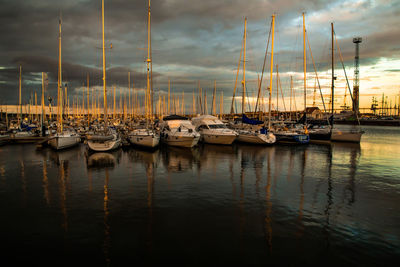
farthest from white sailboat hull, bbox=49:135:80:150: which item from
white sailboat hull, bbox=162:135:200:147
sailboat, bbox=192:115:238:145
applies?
sailboat, bbox=192:115:238:145

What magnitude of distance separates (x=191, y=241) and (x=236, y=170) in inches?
416

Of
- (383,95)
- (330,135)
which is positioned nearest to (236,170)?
(330,135)

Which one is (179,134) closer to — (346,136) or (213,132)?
(213,132)

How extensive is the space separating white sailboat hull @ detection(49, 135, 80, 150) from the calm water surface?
28.5 ft

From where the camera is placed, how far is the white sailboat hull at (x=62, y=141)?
2604 cm

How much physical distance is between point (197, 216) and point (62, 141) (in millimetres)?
22529

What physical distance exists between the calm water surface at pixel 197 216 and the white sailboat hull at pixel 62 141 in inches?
342

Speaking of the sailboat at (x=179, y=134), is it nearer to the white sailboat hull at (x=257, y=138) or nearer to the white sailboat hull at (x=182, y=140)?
the white sailboat hull at (x=182, y=140)

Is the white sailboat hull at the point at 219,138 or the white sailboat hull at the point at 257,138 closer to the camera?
the white sailboat hull at the point at 219,138

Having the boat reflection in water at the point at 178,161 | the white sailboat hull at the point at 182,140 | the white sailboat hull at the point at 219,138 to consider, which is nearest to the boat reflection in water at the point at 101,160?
the boat reflection in water at the point at 178,161

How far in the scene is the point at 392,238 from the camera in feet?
25.1

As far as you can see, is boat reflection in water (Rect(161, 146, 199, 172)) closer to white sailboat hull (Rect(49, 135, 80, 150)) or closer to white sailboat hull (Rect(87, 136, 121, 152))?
white sailboat hull (Rect(87, 136, 121, 152))

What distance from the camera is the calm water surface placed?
6.77 m

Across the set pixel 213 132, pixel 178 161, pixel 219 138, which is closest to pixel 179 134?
pixel 213 132
